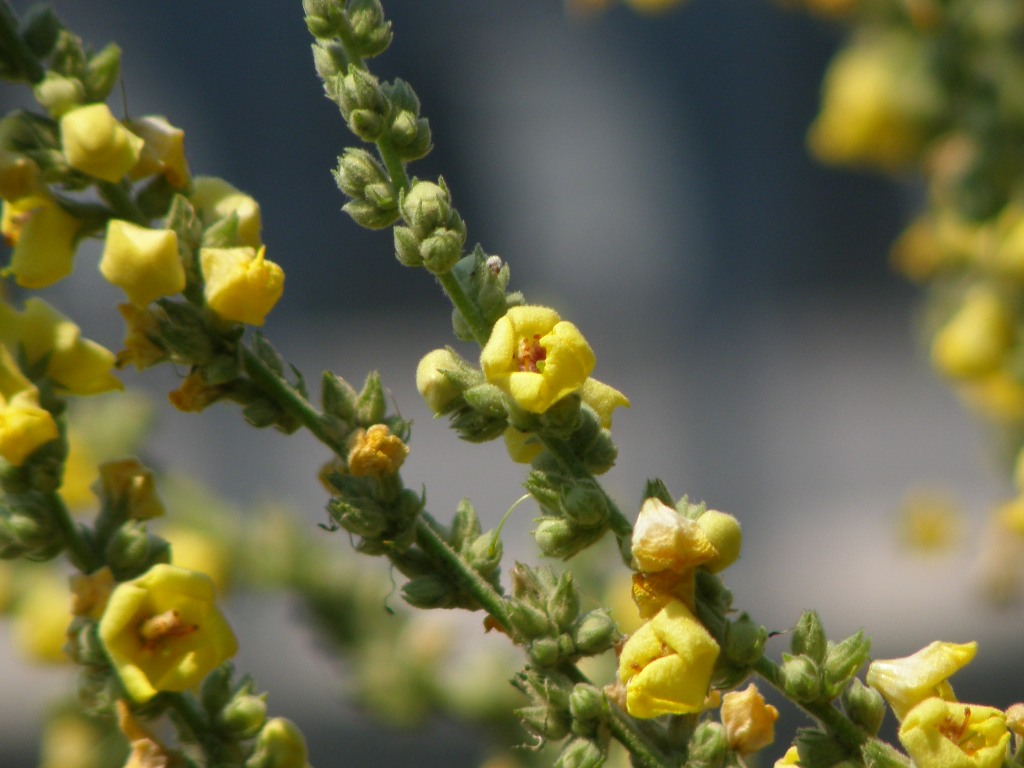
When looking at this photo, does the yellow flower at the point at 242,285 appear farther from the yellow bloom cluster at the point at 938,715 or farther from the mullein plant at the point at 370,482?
the yellow bloom cluster at the point at 938,715

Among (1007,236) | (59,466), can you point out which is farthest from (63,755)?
(1007,236)

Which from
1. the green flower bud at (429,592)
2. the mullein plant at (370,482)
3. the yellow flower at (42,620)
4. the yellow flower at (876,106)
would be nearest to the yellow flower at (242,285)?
the mullein plant at (370,482)

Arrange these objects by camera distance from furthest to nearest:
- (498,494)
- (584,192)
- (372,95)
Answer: (584,192)
(498,494)
(372,95)

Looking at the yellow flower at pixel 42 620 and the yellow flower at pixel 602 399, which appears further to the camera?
the yellow flower at pixel 42 620

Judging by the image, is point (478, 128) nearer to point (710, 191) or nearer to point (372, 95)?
point (710, 191)

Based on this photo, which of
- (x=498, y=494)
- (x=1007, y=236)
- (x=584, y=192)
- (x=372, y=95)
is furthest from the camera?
(x=584, y=192)

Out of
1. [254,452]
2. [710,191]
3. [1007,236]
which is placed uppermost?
[710,191]
